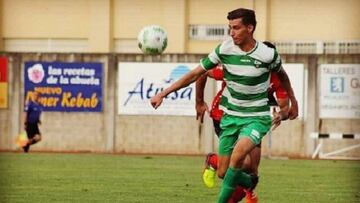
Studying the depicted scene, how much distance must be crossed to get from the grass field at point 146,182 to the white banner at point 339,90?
5444mm

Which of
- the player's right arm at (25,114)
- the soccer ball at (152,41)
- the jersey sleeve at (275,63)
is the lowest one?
the player's right arm at (25,114)

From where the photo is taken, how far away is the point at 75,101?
33.1 m

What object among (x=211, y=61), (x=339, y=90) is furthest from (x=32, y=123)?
(x=211, y=61)

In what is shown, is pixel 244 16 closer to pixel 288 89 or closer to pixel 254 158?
pixel 288 89

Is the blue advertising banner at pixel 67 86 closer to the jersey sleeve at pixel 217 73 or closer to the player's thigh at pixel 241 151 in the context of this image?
the jersey sleeve at pixel 217 73

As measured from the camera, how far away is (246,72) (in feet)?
38.0

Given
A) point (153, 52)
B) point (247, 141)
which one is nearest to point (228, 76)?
point (247, 141)

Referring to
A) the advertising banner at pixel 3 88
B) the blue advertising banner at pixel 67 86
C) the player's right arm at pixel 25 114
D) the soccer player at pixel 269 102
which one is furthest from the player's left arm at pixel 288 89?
the advertising banner at pixel 3 88

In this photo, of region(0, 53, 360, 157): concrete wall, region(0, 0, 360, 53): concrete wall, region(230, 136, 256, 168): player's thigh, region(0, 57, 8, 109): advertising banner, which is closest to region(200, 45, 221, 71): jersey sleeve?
region(230, 136, 256, 168): player's thigh

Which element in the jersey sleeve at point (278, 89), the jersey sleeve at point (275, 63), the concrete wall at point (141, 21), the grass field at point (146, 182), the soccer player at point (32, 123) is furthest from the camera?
the concrete wall at point (141, 21)

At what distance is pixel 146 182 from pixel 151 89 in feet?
46.8

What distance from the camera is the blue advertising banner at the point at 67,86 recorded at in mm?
33094

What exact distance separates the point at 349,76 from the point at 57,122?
8506mm

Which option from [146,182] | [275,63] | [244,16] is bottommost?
[146,182]
